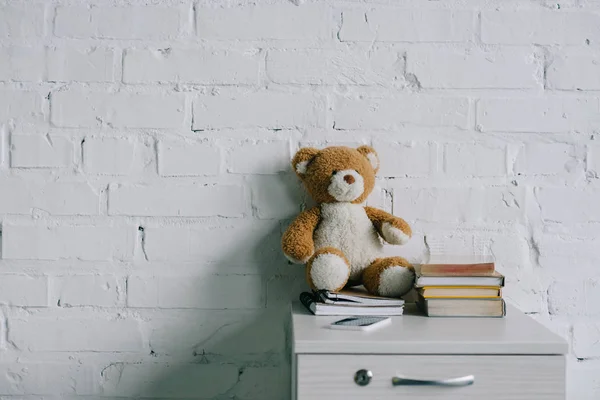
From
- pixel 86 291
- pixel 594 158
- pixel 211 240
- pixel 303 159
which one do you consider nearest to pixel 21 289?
pixel 86 291

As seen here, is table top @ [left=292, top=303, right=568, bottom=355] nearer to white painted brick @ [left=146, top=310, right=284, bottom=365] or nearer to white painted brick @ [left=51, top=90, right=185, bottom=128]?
white painted brick @ [left=146, top=310, right=284, bottom=365]

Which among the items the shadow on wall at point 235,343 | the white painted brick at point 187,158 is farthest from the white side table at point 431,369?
the white painted brick at point 187,158

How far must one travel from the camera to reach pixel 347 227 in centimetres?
128

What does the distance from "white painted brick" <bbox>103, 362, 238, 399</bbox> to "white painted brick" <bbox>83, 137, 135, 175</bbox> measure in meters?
0.42

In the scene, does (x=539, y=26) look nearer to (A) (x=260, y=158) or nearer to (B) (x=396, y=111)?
(B) (x=396, y=111)

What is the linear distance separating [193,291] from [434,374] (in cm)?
57

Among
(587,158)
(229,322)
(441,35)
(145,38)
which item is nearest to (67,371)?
(229,322)

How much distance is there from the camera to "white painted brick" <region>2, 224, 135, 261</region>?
4.44 feet

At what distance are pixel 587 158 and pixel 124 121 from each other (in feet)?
3.24

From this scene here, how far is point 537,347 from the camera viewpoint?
3.27 ft

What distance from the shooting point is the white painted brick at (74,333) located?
136cm

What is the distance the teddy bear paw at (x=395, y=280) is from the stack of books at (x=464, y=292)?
0.19 ft

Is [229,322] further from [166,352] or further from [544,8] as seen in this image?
[544,8]

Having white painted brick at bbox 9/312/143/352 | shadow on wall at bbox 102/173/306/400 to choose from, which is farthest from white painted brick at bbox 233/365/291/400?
white painted brick at bbox 9/312/143/352
